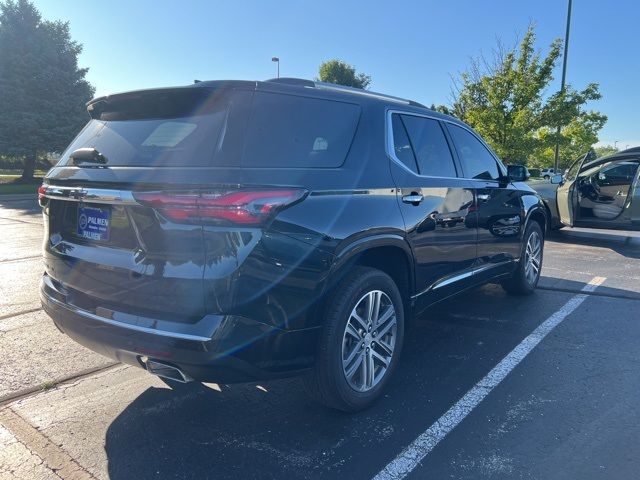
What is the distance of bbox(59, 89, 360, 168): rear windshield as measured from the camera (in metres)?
2.46

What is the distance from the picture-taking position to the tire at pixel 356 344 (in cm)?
272

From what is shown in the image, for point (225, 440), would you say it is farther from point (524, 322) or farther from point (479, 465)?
point (524, 322)

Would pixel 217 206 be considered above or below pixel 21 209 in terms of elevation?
above

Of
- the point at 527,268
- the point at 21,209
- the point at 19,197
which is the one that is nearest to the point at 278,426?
the point at 527,268

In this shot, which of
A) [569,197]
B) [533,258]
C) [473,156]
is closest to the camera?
[473,156]

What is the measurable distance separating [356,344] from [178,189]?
4.62ft

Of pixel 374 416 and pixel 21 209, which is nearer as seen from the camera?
pixel 374 416

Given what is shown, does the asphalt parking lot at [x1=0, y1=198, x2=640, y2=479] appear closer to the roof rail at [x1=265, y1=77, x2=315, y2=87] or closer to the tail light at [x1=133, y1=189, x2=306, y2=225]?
the tail light at [x1=133, y1=189, x2=306, y2=225]

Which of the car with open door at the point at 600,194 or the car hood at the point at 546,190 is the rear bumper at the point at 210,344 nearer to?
the car with open door at the point at 600,194

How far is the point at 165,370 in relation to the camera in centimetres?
248

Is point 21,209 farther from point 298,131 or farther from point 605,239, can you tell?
point 605,239

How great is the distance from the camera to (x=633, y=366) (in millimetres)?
3746

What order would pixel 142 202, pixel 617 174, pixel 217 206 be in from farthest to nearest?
pixel 617 174
pixel 142 202
pixel 217 206

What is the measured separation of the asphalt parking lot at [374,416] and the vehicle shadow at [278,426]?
1cm
